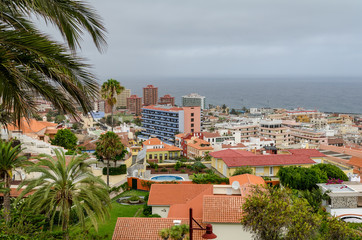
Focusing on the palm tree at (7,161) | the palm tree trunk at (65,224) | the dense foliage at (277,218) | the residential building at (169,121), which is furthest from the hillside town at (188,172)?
the palm tree trunk at (65,224)

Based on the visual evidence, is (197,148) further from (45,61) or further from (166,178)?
(45,61)

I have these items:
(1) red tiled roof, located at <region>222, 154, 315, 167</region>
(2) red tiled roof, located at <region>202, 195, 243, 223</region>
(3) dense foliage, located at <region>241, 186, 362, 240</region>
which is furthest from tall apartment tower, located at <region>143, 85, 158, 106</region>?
(3) dense foliage, located at <region>241, 186, 362, 240</region>

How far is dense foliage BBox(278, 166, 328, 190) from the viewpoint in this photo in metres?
22.7

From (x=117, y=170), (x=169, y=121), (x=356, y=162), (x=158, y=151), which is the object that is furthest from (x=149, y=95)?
(x=117, y=170)

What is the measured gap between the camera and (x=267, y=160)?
28.5 metres

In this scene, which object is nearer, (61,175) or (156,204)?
(61,175)

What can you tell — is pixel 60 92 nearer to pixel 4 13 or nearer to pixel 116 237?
pixel 4 13

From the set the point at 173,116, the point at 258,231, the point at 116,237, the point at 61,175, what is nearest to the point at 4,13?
the point at 61,175

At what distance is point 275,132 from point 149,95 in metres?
78.1

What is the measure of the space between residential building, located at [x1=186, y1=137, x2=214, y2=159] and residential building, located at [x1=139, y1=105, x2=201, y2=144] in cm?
2275

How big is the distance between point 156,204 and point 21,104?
16255 millimetres

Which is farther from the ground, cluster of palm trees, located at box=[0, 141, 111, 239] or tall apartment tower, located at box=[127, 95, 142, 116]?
tall apartment tower, located at box=[127, 95, 142, 116]

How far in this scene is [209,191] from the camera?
1878 centimetres

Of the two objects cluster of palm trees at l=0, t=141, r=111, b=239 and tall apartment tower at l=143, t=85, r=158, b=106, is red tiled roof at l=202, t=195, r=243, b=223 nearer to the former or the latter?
cluster of palm trees at l=0, t=141, r=111, b=239
